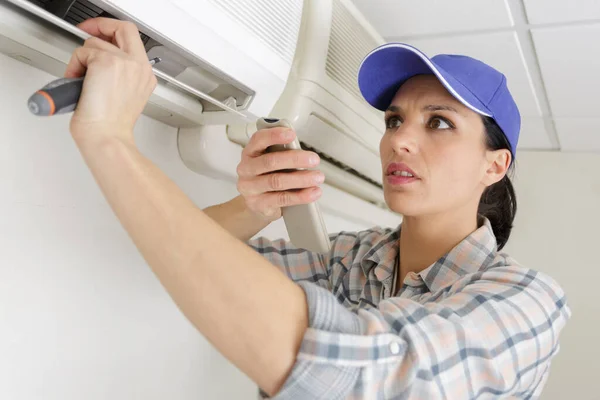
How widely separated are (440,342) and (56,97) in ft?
1.46

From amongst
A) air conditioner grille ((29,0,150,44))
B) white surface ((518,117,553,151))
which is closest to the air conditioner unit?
air conditioner grille ((29,0,150,44))

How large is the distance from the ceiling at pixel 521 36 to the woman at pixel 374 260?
0.87ft

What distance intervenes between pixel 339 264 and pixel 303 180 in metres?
0.42

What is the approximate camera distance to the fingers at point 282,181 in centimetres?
70

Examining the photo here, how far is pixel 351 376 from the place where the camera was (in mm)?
534

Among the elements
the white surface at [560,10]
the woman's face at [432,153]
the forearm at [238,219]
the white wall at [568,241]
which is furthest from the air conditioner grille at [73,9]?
the white wall at [568,241]

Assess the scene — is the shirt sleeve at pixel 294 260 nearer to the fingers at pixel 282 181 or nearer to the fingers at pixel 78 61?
the fingers at pixel 282 181

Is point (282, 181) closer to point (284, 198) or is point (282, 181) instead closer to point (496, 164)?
point (284, 198)

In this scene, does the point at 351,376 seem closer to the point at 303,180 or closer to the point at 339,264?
the point at 303,180

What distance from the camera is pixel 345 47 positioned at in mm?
1136

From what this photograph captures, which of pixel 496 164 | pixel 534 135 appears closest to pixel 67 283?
pixel 496 164

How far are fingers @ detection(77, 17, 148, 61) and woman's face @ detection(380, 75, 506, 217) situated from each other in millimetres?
499

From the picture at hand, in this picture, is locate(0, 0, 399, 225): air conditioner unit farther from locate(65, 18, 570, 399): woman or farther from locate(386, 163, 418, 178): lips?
locate(386, 163, 418, 178): lips

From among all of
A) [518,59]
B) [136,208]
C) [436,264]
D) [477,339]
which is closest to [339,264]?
[436,264]
